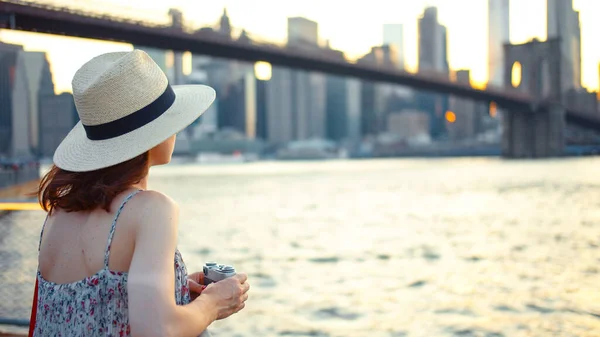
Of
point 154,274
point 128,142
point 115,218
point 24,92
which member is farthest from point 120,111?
point 24,92

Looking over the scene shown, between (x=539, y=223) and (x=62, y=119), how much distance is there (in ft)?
28.3

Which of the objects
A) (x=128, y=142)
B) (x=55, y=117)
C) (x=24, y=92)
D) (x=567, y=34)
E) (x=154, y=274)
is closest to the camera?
(x=154, y=274)

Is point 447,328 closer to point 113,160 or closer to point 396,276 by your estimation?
point 396,276

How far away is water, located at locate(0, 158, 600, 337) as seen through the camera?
15.2ft

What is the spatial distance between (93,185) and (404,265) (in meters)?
6.41

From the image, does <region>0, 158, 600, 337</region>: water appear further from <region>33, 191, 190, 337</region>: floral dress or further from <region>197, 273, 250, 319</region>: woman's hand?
<region>197, 273, 250, 319</region>: woman's hand

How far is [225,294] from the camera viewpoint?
129cm

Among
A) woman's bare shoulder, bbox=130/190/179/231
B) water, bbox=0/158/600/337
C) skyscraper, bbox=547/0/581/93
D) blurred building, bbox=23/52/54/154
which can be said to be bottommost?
water, bbox=0/158/600/337

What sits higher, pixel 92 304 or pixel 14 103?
pixel 14 103

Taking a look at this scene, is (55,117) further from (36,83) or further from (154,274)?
(154,274)

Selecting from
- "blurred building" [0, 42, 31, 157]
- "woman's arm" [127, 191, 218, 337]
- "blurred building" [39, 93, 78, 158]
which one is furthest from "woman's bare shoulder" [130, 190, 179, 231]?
"blurred building" [39, 93, 78, 158]

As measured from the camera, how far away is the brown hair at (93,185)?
1218 millimetres

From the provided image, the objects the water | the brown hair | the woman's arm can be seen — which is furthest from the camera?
the water

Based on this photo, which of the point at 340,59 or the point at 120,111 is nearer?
the point at 120,111
